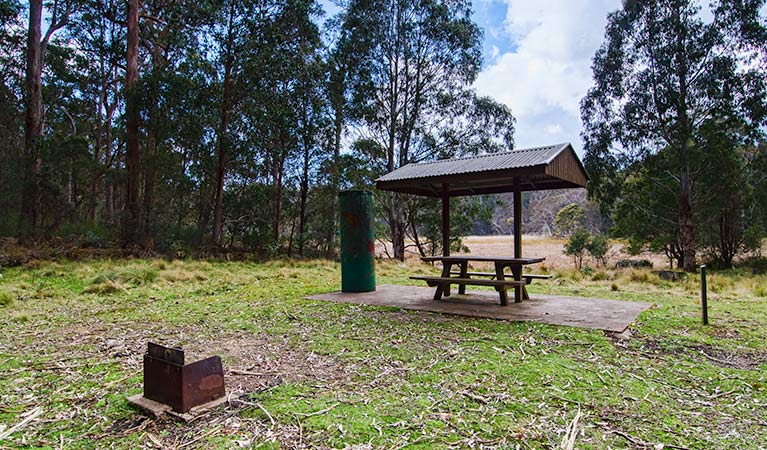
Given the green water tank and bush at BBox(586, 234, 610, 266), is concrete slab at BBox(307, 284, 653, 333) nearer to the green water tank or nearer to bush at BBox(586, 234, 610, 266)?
the green water tank

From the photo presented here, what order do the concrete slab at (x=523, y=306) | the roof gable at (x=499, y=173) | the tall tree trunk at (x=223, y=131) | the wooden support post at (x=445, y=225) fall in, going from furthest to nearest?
the tall tree trunk at (x=223, y=131), the wooden support post at (x=445, y=225), the roof gable at (x=499, y=173), the concrete slab at (x=523, y=306)

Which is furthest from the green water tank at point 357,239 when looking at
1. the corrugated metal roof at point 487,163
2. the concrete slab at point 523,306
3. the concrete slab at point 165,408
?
the concrete slab at point 165,408

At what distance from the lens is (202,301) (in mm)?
6625

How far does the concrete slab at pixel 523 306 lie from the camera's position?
5066 millimetres

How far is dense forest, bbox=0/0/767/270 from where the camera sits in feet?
47.7

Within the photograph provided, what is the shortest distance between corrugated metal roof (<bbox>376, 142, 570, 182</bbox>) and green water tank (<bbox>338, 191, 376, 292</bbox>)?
0.65m

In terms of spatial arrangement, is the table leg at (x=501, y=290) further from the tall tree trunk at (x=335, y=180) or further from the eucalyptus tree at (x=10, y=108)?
the eucalyptus tree at (x=10, y=108)

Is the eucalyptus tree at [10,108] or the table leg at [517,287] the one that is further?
the eucalyptus tree at [10,108]

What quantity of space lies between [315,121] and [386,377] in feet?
50.8

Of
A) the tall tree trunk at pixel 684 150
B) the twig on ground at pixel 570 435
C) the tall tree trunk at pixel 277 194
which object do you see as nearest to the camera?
the twig on ground at pixel 570 435

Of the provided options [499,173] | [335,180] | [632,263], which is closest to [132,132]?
[335,180]

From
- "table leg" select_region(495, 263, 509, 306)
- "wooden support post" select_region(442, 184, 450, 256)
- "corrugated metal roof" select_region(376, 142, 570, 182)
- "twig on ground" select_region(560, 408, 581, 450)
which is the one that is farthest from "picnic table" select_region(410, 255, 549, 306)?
"twig on ground" select_region(560, 408, 581, 450)

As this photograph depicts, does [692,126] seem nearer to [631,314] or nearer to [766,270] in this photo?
[766,270]

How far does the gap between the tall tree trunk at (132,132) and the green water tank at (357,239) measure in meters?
8.76
